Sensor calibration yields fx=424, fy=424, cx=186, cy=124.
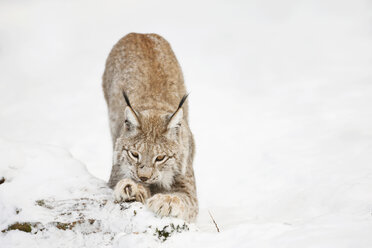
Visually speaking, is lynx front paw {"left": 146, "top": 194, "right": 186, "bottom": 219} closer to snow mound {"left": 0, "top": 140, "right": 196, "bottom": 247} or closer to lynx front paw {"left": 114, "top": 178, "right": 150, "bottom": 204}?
snow mound {"left": 0, "top": 140, "right": 196, "bottom": 247}

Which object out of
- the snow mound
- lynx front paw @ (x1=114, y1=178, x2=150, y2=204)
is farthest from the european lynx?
the snow mound

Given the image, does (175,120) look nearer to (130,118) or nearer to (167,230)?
(130,118)

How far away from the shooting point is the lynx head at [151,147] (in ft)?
11.1

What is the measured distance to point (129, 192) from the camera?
10.1ft

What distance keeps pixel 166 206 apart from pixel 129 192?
422 mm

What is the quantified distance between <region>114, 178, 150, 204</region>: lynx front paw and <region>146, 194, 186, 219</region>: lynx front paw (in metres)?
0.27

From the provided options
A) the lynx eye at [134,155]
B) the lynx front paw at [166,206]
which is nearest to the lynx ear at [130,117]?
the lynx eye at [134,155]

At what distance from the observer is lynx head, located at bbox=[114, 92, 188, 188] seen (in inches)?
134

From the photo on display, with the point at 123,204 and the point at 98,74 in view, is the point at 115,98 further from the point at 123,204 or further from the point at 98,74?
the point at 98,74

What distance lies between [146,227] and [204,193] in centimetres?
241

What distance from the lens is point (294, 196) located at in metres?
4.41

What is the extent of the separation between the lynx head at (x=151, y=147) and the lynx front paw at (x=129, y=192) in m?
0.19

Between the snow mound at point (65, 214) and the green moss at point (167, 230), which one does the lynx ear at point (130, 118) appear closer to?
the snow mound at point (65, 214)

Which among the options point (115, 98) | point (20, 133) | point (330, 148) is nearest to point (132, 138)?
point (115, 98)
